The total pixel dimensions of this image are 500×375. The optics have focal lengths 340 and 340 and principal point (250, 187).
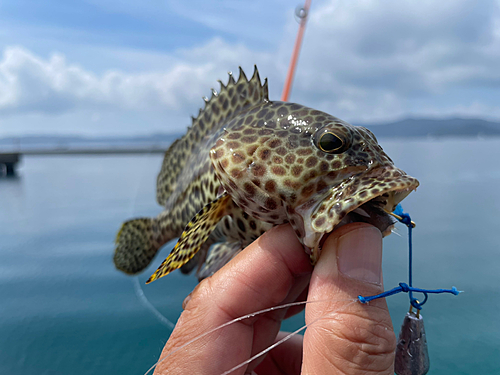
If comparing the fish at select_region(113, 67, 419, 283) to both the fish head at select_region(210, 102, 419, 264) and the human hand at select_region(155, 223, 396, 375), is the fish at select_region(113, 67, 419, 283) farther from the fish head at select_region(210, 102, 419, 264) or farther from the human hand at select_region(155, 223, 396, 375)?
the human hand at select_region(155, 223, 396, 375)

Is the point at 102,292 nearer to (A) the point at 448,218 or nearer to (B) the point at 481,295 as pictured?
(B) the point at 481,295

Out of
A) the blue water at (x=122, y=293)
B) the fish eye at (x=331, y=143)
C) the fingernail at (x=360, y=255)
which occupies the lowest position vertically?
the blue water at (x=122, y=293)

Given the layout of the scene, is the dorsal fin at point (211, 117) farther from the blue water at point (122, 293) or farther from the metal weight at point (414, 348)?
the metal weight at point (414, 348)

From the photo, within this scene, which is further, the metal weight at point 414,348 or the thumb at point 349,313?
the metal weight at point 414,348

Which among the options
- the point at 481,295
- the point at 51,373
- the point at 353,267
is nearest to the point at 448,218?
the point at 481,295

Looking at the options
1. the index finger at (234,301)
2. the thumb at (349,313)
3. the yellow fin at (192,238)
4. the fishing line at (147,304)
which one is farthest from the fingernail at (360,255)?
the fishing line at (147,304)

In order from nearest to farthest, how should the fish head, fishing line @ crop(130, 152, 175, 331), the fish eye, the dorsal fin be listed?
the fish head, the fish eye, the dorsal fin, fishing line @ crop(130, 152, 175, 331)

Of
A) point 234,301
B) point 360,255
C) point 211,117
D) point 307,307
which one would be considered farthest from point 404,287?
point 211,117

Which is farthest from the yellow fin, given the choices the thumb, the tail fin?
the tail fin

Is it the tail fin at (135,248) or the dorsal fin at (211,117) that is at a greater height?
the dorsal fin at (211,117)
